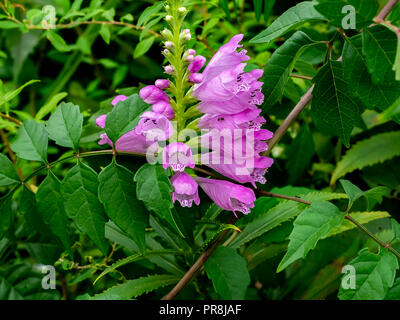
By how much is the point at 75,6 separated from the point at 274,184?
0.66 metres

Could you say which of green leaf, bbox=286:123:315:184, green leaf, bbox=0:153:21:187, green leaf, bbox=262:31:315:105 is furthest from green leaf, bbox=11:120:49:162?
green leaf, bbox=286:123:315:184

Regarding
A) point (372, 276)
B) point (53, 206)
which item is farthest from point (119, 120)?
point (372, 276)

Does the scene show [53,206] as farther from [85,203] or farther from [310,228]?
[310,228]

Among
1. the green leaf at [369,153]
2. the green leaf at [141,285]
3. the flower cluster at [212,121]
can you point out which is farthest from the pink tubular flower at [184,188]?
the green leaf at [369,153]

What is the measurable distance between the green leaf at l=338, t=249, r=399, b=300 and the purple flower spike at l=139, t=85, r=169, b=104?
1.25 feet

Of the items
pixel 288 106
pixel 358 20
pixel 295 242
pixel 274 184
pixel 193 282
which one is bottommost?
pixel 193 282

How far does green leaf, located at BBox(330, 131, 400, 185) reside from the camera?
119cm

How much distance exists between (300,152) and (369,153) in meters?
0.23

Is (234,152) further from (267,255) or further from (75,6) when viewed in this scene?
(75,6)

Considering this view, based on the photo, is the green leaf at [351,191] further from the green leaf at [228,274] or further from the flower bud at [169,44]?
the flower bud at [169,44]
